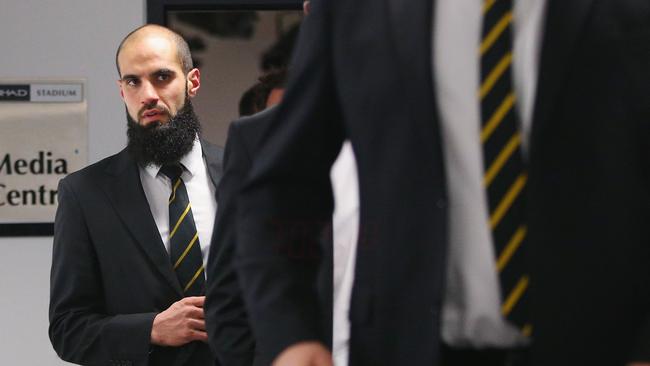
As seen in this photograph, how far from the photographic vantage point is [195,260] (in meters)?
2.69

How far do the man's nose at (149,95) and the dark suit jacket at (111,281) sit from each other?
28cm

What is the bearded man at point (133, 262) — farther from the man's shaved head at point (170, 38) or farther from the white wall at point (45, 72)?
the white wall at point (45, 72)

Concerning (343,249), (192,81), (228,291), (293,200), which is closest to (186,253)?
(228,291)

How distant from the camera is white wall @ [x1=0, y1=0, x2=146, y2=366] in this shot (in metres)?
4.32

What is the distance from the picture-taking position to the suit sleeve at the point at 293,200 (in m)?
1.12

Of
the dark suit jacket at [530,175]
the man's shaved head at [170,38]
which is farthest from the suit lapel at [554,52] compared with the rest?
the man's shaved head at [170,38]

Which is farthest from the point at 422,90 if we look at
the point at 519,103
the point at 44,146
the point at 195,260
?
the point at 44,146

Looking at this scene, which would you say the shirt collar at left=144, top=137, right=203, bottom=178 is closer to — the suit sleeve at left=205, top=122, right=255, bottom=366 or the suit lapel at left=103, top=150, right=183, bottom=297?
the suit lapel at left=103, top=150, right=183, bottom=297

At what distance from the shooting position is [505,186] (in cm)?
101

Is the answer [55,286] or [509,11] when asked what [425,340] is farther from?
[55,286]

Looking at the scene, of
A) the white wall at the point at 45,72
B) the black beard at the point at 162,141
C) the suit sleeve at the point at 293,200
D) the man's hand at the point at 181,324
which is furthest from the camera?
the white wall at the point at 45,72

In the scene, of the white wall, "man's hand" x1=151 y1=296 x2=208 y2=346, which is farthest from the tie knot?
the white wall

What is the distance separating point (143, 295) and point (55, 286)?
0.23 meters

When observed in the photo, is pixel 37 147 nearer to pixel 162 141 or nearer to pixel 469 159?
pixel 162 141
